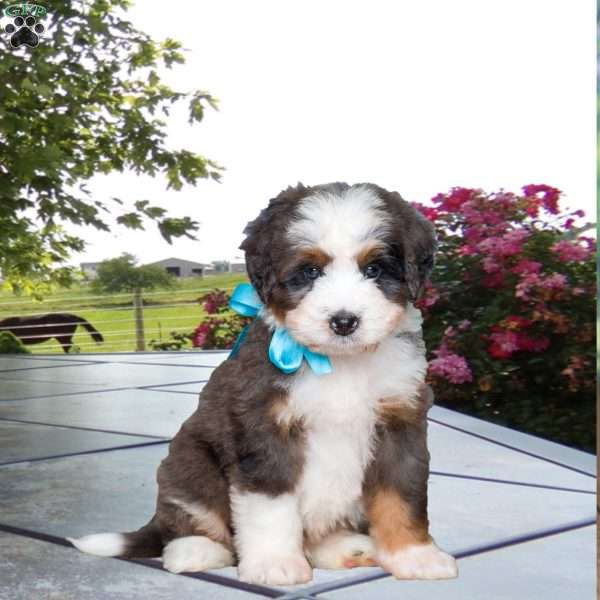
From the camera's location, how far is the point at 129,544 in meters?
2.78

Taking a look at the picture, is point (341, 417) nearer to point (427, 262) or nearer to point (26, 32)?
point (427, 262)

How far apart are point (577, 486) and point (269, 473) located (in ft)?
A: 6.37

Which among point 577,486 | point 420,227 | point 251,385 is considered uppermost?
point 420,227

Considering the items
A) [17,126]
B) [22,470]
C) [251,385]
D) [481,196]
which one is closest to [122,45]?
[17,126]

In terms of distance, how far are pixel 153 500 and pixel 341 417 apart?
4.69ft

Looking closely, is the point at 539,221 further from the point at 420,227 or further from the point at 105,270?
the point at 105,270

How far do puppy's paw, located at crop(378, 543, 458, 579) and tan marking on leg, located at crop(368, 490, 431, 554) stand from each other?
0.02 m

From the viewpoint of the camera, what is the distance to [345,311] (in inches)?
86.1

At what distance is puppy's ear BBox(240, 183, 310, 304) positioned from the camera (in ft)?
7.64

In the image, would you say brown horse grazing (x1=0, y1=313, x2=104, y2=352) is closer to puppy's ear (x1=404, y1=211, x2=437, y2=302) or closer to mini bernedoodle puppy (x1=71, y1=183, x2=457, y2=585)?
mini bernedoodle puppy (x1=71, y1=183, x2=457, y2=585)

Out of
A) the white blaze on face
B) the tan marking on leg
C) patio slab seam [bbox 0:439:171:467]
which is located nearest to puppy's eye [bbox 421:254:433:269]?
the white blaze on face

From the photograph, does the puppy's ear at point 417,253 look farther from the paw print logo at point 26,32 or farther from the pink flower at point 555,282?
the paw print logo at point 26,32

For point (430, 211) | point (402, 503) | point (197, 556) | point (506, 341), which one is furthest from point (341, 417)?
point (430, 211)

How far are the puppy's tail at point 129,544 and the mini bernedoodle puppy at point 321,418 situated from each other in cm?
15
